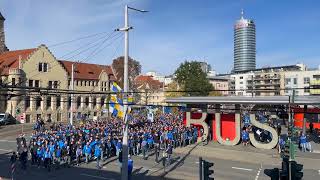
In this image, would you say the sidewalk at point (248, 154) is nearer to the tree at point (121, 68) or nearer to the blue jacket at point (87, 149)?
the blue jacket at point (87, 149)

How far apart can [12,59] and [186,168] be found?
52929 mm

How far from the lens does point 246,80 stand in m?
181

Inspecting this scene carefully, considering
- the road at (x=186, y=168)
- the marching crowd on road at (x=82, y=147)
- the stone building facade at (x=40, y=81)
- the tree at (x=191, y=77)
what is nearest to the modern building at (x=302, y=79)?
the tree at (x=191, y=77)

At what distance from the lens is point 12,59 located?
7231 cm

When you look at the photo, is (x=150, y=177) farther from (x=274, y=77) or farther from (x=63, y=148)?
(x=274, y=77)

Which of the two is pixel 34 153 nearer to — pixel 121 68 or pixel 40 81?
pixel 40 81

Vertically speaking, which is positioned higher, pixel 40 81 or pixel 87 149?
pixel 40 81

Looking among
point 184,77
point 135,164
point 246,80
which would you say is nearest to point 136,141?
point 135,164

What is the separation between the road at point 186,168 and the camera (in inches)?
1028

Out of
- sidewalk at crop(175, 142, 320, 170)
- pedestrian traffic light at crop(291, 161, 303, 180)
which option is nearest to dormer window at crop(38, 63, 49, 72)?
sidewalk at crop(175, 142, 320, 170)

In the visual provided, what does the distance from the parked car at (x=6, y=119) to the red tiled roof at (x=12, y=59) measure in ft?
26.8

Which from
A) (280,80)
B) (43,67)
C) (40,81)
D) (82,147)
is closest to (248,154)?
(82,147)

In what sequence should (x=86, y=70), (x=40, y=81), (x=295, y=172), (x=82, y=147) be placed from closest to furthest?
(x=295, y=172) → (x=82, y=147) → (x=40, y=81) → (x=86, y=70)

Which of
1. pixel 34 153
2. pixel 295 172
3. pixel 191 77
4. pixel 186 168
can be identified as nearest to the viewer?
pixel 295 172
